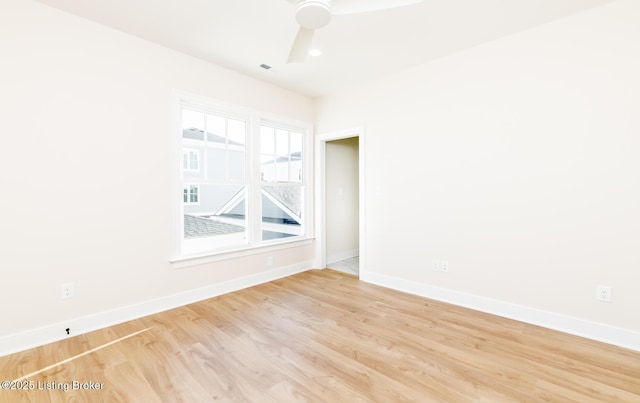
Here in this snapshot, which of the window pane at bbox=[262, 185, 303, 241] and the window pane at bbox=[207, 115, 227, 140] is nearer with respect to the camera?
the window pane at bbox=[207, 115, 227, 140]

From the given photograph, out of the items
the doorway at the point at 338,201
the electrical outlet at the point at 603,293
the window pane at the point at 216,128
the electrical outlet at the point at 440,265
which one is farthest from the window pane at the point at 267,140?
the electrical outlet at the point at 603,293

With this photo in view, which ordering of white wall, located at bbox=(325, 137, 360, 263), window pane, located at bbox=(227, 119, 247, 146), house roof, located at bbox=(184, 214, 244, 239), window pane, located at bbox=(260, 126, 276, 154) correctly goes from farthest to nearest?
white wall, located at bbox=(325, 137, 360, 263)
window pane, located at bbox=(260, 126, 276, 154)
window pane, located at bbox=(227, 119, 247, 146)
house roof, located at bbox=(184, 214, 244, 239)

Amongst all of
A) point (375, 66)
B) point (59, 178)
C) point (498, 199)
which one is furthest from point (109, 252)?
point (498, 199)

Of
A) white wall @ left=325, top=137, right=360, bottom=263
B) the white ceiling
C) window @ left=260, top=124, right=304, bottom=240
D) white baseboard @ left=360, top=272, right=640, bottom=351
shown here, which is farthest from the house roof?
white baseboard @ left=360, top=272, right=640, bottom=351

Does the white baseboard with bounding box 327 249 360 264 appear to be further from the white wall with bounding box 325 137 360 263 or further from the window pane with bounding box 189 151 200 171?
the window pane with bounding box 189 151 200 171

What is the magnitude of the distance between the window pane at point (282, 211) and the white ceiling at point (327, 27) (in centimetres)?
190

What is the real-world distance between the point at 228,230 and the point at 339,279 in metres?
1.73

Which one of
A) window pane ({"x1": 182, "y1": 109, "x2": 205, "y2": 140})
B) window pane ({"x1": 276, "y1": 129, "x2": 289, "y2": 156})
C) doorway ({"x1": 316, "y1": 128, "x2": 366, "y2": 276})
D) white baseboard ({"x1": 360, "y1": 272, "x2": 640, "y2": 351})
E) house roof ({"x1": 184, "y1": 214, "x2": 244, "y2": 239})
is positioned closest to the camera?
white baseboard ({"x1": 360, "y1": 272, "x2": 640, "y2": 351})

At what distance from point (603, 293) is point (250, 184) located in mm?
3759

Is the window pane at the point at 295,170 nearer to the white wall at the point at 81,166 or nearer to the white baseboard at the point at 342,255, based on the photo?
the white baseboard at the point at 342,255

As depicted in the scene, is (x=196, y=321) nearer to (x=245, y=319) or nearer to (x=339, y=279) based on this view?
(x=245, y=319)

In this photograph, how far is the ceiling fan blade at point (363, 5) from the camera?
2319 millimetres

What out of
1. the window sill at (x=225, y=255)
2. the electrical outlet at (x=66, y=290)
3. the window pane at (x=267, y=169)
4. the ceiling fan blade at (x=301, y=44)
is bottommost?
the electrical outlet at (x=66, y=290)

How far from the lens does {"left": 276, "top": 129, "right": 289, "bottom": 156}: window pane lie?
4.32m
